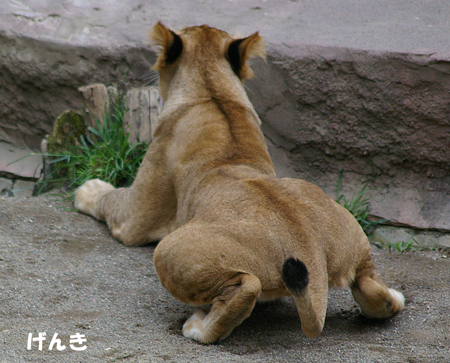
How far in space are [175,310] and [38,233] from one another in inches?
66.0

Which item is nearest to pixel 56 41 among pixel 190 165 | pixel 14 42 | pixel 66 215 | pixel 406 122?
pixel 14 42

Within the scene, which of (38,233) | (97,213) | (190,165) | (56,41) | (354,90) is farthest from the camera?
(56,41)

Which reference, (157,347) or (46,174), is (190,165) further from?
(46,174)

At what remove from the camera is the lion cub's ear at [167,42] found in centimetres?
438

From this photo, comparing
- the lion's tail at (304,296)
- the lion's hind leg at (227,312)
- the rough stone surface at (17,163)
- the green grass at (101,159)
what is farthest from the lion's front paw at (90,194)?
the lion's tail at (304,296)

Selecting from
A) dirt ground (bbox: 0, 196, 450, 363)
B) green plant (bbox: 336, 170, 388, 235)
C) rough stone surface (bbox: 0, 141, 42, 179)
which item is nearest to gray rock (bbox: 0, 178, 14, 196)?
rough stone surface (bbox: 0, 141, 42, 179)

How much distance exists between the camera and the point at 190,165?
411 cm

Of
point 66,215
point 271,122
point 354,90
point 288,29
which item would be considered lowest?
point 66,215

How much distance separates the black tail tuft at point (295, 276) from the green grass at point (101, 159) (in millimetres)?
3617

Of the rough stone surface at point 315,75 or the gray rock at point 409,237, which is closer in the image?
the gray rock at point 409,237

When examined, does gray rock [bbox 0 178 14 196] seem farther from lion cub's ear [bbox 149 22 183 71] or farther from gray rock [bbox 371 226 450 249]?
gray rock [bbox 371 226 450 249]

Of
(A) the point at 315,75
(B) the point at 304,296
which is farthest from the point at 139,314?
(A) the point at 315,75

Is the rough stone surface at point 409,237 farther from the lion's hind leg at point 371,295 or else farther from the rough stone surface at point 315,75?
the lion's hind leg at point 371,295

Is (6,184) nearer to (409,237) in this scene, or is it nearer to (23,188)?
(23,188)
